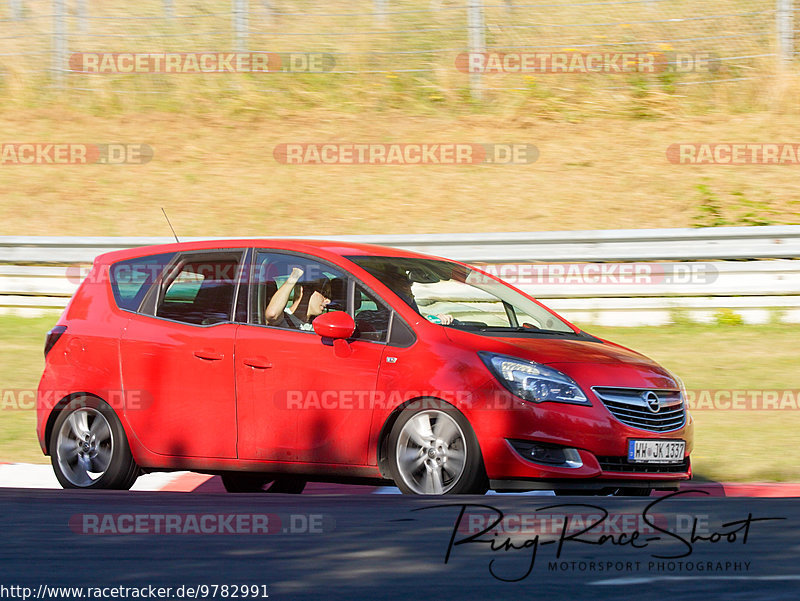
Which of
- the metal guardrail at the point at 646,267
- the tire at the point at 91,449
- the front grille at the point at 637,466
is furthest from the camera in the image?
the metal guardrail at the point at 646,267

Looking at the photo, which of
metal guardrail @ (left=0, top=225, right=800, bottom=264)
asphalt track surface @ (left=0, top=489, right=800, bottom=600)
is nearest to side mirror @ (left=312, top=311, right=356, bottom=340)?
asphalt track surface @ (left=0, top=489, right=800, bottom=600)

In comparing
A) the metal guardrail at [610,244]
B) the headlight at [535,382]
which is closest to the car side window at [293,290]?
the headlight at [535,382]

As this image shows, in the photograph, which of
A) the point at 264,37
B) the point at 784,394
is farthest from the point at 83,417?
the point at 264,37

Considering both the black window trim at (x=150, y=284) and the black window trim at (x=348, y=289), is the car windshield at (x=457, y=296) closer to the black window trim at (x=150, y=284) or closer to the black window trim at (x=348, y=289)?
the black window trim at (x=348, y=289)

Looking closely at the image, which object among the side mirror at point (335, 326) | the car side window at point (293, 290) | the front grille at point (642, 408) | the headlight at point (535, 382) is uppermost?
the car side window at point (293, 290)

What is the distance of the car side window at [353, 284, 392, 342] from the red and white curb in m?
1.35

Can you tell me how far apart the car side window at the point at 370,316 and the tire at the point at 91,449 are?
1630 mm

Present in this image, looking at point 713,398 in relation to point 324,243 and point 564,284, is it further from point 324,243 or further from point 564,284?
point 324,243

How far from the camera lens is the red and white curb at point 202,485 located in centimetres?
691

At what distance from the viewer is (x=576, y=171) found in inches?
575

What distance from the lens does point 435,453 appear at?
5.77 metres

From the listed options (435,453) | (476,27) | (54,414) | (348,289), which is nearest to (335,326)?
(348,289)

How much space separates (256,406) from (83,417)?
1278 mm

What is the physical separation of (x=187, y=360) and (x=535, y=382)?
206 centimetres
